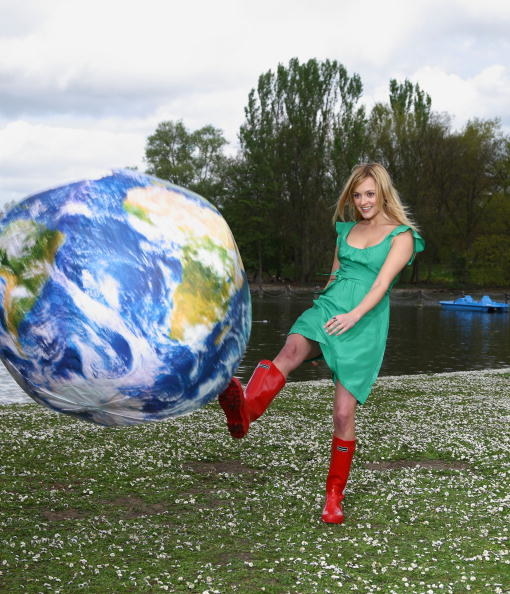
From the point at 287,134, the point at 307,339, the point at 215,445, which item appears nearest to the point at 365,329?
the point at 307,339

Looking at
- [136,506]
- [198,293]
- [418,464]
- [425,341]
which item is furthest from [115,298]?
[425,341]

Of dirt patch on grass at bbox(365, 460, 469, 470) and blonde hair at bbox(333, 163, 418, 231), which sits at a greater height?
blonde hair at bbox(333, 163, 418, 231)

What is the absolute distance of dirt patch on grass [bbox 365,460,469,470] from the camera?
6.99 metres

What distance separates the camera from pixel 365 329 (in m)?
5.21

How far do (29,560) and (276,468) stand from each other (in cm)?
274

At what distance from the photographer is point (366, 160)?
189 ft

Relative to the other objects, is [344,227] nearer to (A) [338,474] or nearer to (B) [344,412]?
(B) [344,412]

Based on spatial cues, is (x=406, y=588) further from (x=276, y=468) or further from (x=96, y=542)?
(x=276, y=468)

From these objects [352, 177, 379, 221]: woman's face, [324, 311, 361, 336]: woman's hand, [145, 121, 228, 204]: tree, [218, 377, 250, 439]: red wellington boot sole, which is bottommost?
[218, 377, 250, 439]: red wellington boot sole

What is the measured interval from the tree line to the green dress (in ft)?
169

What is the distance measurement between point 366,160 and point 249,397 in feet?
179

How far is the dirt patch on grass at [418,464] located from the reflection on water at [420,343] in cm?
669

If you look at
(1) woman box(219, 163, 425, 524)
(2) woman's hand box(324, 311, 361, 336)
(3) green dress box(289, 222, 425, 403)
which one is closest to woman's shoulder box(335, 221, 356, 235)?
(1) woman box(219, 163, 425, 524)

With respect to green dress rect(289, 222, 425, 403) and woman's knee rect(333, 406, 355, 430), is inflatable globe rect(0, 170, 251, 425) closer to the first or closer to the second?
green dress rect(289, 222, 425, 403)
